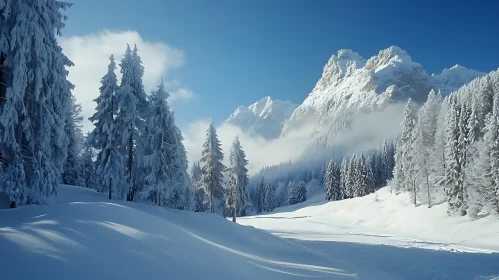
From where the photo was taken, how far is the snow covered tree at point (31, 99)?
38.8 ft

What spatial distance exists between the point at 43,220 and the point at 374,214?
51.0 m

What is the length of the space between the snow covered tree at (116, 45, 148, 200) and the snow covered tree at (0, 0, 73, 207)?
12029 mm

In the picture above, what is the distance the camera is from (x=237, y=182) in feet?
145

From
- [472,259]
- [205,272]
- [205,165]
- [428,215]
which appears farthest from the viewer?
[205,165]

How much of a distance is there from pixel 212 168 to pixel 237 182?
5375 millimetres

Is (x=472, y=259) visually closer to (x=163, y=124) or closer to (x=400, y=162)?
(x=163, y=124)

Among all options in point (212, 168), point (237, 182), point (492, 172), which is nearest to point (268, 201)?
point (237, 182)

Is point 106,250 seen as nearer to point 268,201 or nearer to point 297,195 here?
point 268,201

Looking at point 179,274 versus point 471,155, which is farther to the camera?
point 471,155

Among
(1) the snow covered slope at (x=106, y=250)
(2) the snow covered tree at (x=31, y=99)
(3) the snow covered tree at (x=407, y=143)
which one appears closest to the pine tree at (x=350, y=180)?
(3) the snow covered tree at (x=407, y=143)

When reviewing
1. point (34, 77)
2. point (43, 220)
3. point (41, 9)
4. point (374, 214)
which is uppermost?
point (41, 9)

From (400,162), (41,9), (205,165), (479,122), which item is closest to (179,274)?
(41,9)

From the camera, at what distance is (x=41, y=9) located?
43.0 feet

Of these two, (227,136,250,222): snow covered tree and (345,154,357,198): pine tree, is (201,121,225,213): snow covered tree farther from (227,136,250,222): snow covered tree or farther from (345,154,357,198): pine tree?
(345,154,357,198): pine tree
